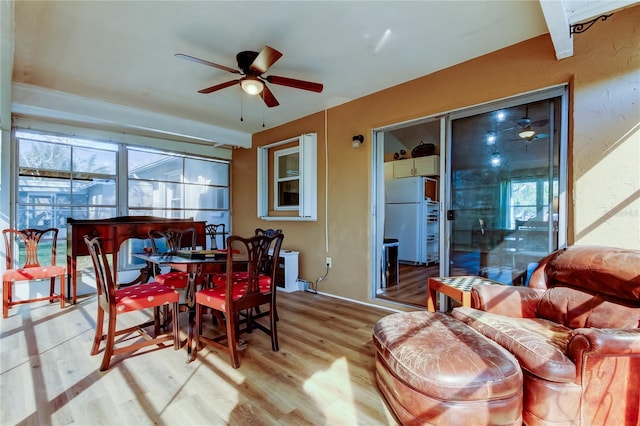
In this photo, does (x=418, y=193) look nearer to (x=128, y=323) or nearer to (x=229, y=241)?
(x=229, y=241)

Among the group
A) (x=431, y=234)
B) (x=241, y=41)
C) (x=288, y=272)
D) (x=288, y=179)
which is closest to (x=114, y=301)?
(x=241, y=41)

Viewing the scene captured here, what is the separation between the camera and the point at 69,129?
4180mm

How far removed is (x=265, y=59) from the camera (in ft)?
7.82

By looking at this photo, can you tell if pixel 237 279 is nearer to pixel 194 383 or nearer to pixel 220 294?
pixel 220 294

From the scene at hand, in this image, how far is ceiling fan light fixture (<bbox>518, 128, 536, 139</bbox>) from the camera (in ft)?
8.73

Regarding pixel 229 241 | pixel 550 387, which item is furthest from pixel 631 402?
pixel 229 241

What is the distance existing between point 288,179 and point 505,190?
3.07 m

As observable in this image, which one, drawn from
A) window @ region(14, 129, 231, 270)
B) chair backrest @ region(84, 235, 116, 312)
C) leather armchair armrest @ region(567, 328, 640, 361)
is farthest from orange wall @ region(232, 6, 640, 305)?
chair backrest @ region(84, 235, 116, 312)

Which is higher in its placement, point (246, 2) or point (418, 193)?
point (246, 2)

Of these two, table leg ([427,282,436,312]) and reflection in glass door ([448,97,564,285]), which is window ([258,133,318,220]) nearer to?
reflection in glass door ([448,97,564,285])

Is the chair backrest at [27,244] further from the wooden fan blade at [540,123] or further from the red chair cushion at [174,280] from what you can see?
the wooden fan blade at [540,123]

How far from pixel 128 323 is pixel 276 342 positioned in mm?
1724

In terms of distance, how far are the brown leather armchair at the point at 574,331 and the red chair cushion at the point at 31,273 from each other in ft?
14.0

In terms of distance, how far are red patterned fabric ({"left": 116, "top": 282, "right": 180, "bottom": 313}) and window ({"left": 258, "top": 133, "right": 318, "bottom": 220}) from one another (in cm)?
229
